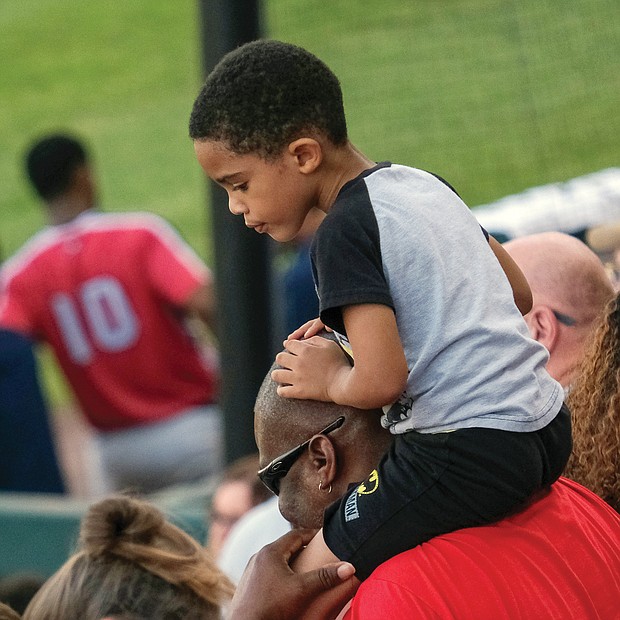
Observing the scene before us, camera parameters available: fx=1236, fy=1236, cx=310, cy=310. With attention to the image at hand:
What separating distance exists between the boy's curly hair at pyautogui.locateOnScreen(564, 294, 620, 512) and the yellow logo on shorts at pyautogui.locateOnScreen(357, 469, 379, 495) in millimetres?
619

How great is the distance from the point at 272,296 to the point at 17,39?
10.8 metres

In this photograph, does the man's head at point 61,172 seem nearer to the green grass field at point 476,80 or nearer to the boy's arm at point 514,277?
the green grass field at point 476,80

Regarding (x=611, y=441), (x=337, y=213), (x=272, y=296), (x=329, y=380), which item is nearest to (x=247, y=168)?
(x=337, y=213)

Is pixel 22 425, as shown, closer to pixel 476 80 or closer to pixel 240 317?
pixel 240 317

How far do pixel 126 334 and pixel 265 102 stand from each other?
12.5 feet

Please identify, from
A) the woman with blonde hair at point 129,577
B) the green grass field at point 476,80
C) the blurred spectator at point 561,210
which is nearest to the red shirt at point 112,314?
the green grass field at point 476,80

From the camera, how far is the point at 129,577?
2.31m

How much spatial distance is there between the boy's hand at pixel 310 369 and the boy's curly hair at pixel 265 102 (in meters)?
0.34

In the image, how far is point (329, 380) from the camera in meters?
2.03

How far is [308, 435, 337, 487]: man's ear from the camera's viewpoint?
2080mm

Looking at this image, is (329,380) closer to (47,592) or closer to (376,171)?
(376,171)

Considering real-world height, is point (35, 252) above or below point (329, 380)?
below

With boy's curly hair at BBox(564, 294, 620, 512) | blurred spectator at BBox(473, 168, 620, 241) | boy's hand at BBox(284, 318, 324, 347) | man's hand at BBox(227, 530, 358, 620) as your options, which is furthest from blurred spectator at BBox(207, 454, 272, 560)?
man's hand at BBox(227, 530, 358, 620)

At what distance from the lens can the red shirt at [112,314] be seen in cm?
557
